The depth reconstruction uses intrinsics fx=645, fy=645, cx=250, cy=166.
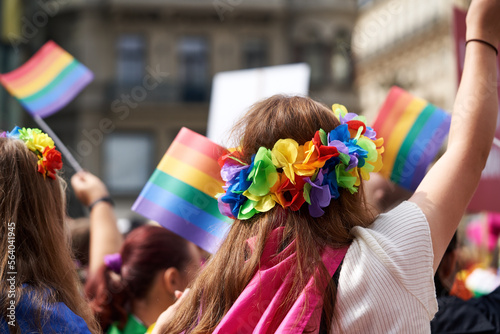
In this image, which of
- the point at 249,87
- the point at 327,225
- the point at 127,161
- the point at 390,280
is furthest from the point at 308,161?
the point at 127,161

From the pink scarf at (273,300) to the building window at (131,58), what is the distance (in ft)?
62.2

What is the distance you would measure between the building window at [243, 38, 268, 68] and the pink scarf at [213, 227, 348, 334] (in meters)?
19.1

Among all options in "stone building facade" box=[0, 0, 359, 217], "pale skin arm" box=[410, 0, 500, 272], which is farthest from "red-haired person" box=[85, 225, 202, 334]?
"stone building facade" box=[0, 0, 359, 217]

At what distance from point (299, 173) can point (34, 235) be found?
26.1 inches

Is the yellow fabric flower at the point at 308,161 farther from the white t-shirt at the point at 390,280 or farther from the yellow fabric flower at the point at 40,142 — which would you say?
the yellow fabric flower at the point at 40,142

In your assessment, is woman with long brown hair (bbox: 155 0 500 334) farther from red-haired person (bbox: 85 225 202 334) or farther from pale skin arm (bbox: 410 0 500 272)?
red-haired person (bbox: 85 225 202 334)

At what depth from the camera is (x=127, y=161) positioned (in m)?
19.2

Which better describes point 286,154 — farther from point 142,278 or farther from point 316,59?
point 316,59

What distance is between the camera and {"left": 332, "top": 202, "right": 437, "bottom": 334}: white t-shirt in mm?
1178

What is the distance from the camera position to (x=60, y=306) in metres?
1.43

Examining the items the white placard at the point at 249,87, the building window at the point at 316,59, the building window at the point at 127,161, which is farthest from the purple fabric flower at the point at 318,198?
the building window at the point at 316,59

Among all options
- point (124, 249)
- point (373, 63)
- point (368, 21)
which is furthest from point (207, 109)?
point (124, 249)

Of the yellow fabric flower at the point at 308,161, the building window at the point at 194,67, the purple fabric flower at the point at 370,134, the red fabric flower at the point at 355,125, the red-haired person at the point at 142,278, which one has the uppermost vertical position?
the red fabric flower at the point at 355,125

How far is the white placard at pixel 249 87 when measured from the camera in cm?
292
